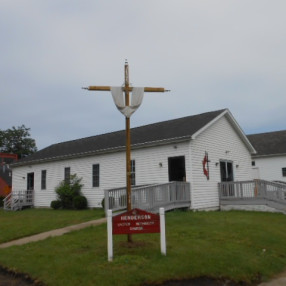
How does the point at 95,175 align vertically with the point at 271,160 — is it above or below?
below

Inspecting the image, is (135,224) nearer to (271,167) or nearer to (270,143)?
(271,167)

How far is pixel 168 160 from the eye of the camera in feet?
54.9

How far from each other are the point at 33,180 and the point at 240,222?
17.6m

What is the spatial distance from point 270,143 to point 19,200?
2319 centimetres

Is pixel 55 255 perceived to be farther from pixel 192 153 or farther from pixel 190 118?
pixel 190 118

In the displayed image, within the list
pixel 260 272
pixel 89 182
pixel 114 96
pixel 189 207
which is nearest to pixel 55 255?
pixel 114 96

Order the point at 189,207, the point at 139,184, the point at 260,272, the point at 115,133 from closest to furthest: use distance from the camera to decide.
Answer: the point at 260,272 < the point at 189,207 < the point at 139,184 < the point at 115,133

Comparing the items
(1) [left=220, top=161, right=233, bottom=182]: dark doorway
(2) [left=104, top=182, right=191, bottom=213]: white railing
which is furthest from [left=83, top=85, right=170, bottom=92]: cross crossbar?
(1) [left=220, top=161, right=233, bottom=182]: dark doorway

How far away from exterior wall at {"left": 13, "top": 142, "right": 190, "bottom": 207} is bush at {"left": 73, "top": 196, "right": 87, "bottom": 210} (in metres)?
0.40

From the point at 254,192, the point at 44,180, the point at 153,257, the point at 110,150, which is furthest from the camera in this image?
the point at 44,180

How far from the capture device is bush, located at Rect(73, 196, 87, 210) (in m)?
19.8

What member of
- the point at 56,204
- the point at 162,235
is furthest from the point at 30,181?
the point at 162,235

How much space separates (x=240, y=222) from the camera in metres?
12.0

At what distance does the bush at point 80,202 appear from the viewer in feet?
65.0
